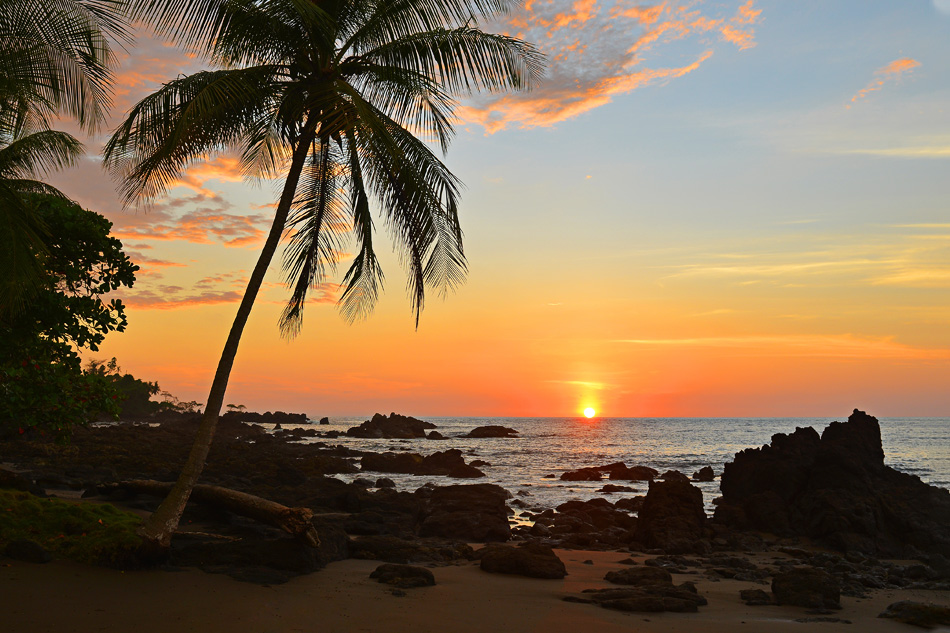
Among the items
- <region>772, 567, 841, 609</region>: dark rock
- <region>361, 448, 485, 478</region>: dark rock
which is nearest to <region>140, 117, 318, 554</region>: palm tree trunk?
<region>772, 567, 841, 609</region>: dark rock

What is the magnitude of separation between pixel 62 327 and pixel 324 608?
544 centimetres

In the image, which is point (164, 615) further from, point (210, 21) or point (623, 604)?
point (210, 21)

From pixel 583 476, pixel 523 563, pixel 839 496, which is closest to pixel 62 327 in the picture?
pixel 523 563

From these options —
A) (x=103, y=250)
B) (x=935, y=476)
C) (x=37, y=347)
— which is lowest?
(x=935, y=476)

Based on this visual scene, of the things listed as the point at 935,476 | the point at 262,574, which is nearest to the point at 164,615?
the point at 262,574

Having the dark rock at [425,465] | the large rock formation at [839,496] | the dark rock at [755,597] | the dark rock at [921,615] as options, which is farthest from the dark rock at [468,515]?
the dark rock at [425,465]

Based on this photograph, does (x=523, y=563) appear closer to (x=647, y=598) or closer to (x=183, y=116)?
(x=647, y=598)

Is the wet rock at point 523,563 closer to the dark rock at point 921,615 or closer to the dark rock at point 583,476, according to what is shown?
the dark rock at point 921,615

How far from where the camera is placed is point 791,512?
57.6ft

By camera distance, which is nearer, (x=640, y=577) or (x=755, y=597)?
(x=755, y=597)

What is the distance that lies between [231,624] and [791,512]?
630 inches

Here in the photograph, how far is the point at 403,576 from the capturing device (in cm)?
879

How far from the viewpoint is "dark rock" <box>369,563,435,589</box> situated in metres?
8.59

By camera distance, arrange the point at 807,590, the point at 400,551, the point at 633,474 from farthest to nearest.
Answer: the point at 633,474, the point at 400,551, the point at 807,590
